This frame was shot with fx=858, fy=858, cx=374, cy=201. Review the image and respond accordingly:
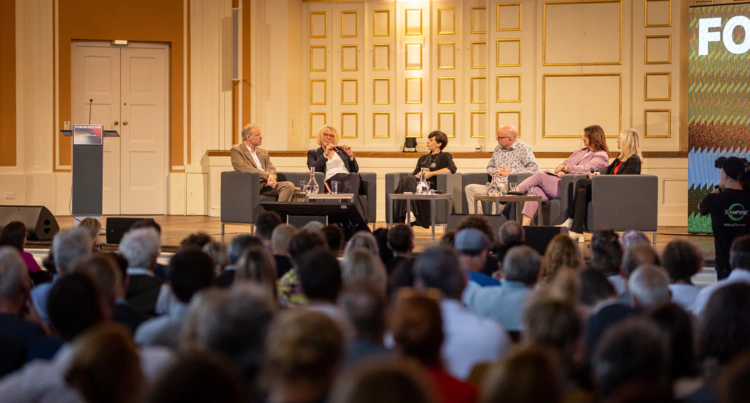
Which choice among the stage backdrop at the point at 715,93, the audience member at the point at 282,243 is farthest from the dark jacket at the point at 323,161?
the audience member at the point at 282,243

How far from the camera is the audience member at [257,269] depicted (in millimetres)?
2910

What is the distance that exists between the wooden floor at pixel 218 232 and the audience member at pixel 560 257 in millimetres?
2815

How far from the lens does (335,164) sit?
26.6 feet

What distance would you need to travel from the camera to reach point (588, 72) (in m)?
9.77

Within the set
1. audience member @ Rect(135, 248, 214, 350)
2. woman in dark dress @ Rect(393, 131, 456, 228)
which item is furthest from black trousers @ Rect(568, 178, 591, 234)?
audience member @ Rect(135, 248, 214, 350)

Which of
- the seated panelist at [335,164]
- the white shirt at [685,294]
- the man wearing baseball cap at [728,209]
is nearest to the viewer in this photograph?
the white shirt at [685,294]

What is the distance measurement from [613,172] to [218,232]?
11.8ft

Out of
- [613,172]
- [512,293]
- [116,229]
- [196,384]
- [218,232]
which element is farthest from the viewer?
[218,232]

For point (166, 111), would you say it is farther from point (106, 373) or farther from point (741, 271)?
point (106, 373)

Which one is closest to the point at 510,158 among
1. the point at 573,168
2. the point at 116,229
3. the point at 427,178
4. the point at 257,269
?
the point at 573,168

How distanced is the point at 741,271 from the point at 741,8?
18.3 ft

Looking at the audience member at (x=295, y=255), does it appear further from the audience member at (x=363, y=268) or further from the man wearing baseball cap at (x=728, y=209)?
the man wearing baseball cap at (x=728, y=209)

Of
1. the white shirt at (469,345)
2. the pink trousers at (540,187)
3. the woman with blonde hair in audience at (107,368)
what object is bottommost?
the white shirt at (469,345)

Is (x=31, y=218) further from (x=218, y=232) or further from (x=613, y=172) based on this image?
(x=613, y=172)
